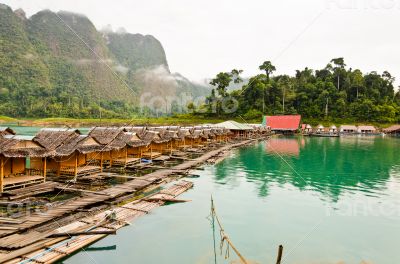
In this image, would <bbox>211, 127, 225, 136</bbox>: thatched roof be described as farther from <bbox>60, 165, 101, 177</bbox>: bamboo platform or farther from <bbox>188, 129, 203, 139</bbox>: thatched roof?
<bbox>60, 165, 101, 177</bbox>: bamboo platform

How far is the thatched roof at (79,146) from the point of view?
48.6 feet

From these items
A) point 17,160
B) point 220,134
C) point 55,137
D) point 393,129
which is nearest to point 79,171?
point 55,137

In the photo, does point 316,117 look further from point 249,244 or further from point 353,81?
point 249,244

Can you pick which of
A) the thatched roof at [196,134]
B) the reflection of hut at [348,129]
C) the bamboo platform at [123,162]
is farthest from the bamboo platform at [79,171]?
the reflection of hut at [348,129]

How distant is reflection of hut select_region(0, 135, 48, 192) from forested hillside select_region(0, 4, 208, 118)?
45952mm

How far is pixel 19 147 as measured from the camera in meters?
12.9

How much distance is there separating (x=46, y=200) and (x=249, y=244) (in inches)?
322

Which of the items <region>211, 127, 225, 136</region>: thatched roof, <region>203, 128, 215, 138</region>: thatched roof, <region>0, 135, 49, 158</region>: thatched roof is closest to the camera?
<region>0, 135, 49, 158</region>: thatched roof

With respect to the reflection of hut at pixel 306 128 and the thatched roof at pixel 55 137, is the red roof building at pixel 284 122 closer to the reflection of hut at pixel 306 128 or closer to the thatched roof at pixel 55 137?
the reflection of hut at pixel 306 128

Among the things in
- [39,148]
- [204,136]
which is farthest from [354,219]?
A: [204,136]

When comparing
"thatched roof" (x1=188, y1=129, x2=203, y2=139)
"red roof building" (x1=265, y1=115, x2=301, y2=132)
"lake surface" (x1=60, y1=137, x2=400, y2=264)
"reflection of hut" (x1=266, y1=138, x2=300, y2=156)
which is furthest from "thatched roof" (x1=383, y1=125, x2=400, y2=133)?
"lake surface" (x1=60, y1=137, x2=400, y2=264)

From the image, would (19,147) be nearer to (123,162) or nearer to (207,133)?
(123,162)

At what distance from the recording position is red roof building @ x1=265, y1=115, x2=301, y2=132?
67.2m

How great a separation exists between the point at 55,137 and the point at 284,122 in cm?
5934
